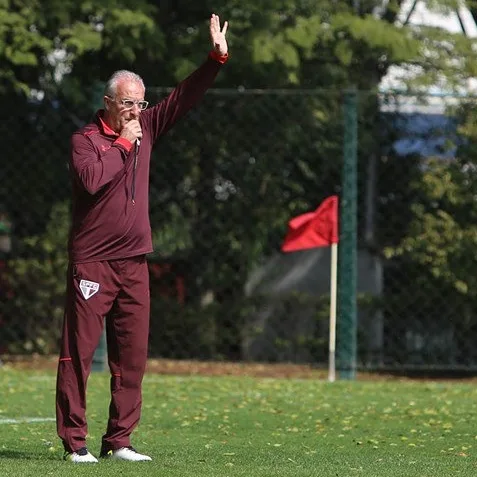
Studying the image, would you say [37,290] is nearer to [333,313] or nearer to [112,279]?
[333,313]

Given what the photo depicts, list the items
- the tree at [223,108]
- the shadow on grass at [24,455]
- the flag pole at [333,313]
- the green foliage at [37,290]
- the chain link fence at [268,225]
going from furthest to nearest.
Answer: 1. the green foliage at [37,290]
2. the tree at [223,108]
3. the chain link fence at [268,225]
4. the flag pole at [333,313]
5. the shadow on grass at [24,455]

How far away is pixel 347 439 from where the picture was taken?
26.8 ft

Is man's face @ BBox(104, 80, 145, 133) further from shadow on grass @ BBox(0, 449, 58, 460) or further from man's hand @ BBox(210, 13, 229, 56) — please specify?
shadow on grass @ BBox(0, 449, 58, 460)

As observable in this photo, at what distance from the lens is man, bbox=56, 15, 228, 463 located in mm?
6746

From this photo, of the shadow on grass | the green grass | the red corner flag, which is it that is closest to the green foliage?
the green grass

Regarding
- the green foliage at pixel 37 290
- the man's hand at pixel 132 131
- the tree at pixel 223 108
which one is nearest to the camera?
the man's hand at pixel 132 131

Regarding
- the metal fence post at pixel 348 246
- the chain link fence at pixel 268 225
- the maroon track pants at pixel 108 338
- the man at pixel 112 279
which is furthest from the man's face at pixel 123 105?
the chain link fence at pixel 268 225

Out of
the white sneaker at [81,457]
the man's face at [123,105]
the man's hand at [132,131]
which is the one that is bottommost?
the white sneaker at [81,457]

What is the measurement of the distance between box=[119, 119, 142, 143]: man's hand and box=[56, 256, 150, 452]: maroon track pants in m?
0.61

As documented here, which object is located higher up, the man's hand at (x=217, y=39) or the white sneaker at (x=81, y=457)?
the man's hand at (x=217, y=39)

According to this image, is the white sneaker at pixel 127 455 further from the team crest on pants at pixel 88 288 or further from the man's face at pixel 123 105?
the man's face at pixel 123 105

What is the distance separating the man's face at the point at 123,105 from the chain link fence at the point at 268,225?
756 centimetres

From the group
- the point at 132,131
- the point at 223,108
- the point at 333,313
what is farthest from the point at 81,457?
the point at 223,108

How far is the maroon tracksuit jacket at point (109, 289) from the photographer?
6.76 m
